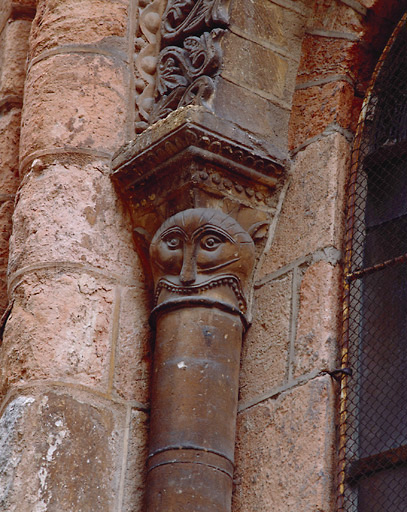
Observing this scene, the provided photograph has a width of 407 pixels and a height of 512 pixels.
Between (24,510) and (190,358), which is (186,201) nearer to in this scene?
(190,358)

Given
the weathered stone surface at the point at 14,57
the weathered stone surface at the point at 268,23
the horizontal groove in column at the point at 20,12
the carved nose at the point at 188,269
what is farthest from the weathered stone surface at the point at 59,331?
the horizontal groove in column at the point at 20,12

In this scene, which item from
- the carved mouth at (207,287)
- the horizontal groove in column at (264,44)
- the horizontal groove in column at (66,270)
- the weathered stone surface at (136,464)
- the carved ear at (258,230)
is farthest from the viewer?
the horizontal groove in column at (264,44)

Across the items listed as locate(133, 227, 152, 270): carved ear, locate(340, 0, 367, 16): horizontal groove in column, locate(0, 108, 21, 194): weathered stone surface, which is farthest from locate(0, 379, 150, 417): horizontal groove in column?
locate(340, 0, 367, 16): horizontal groove in column

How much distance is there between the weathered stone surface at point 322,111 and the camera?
Answer: 162 inches

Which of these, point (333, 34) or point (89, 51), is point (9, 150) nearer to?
point (89, 51)

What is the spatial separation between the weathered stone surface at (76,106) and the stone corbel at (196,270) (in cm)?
14

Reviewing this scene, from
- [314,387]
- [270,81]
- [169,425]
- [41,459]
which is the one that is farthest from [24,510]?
[270,81]

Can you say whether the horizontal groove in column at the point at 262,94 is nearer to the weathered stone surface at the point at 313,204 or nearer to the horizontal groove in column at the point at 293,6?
the weathered stone surface at the point at 313,204

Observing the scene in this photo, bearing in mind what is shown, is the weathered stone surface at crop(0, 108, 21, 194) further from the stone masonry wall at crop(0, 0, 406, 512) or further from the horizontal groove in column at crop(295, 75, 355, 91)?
the horizontal groove in column at crop(295, 75, 355, 91)

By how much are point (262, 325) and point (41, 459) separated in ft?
2.63

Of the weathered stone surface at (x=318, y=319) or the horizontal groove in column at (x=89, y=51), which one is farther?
the horizontal groove in column at (x=89, y=51)

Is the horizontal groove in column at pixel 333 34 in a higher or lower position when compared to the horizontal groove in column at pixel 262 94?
higher

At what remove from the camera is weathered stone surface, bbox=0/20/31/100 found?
476 centimetres

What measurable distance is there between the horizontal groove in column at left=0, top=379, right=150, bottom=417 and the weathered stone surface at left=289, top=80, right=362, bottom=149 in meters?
1.01
